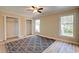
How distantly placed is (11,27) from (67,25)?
3.70 ft

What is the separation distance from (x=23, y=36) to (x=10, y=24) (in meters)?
0.36

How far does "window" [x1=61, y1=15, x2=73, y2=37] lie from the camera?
1.69 m

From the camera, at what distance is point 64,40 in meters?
1.70

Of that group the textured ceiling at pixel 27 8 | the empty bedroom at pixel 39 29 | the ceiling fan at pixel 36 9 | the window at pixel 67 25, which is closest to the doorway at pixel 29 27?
the empty bedroom at pixel 39 29

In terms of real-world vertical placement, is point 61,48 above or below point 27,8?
below

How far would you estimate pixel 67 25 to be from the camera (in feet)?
5.73

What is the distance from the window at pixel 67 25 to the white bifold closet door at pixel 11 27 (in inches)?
37.6

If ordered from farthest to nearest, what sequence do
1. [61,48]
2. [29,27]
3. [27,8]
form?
1. [29,27]
2. [61,48]
3. [27,8]

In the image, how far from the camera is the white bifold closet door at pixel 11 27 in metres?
1.70

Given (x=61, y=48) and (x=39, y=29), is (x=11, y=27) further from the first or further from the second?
(x=61, y=48)

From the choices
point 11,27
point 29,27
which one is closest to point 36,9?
point 29,27

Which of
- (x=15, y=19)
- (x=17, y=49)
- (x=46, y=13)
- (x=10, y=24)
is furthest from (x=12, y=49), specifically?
(x=46, y=13)

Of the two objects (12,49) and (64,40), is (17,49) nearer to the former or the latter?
(12,49)
